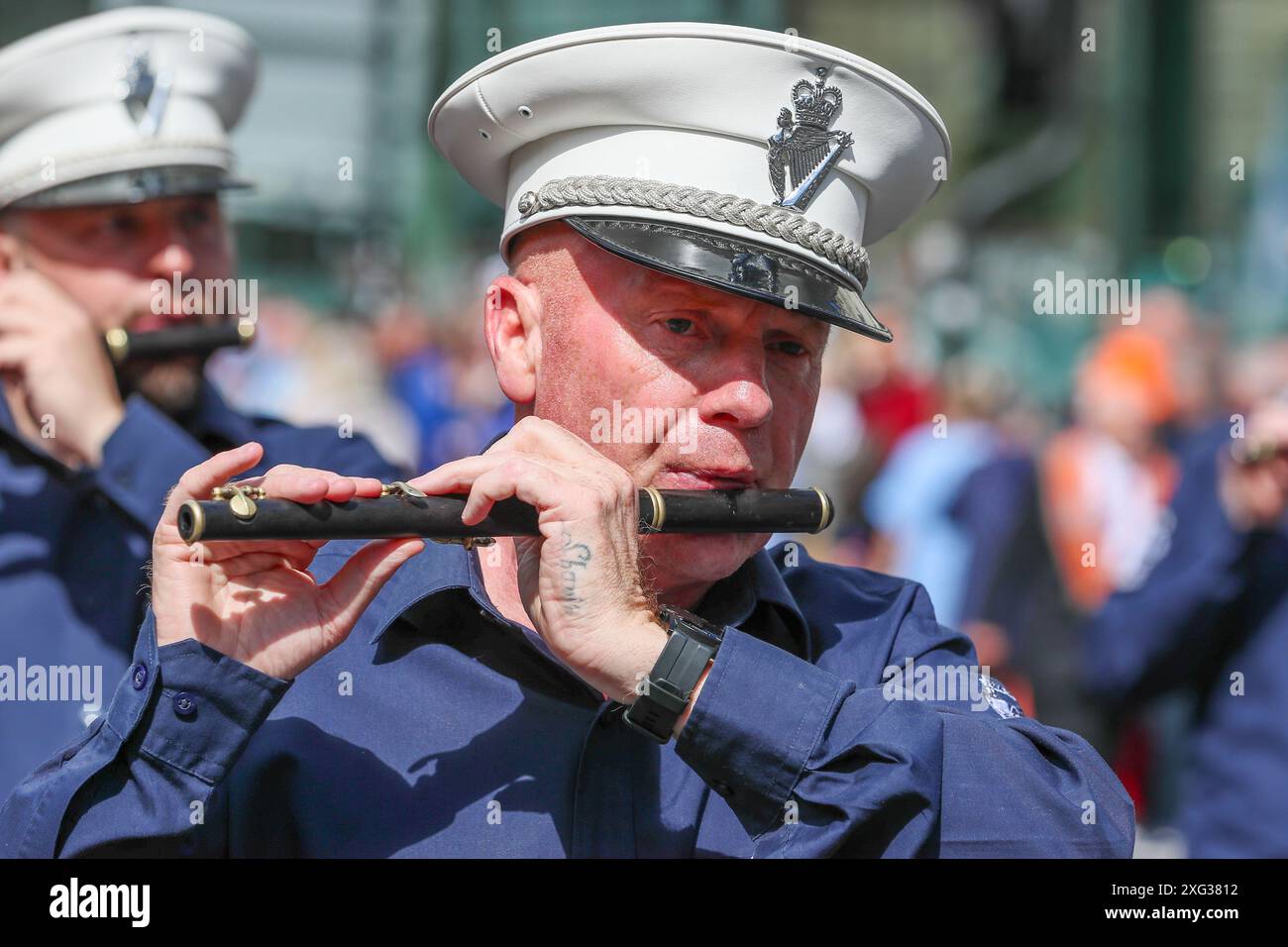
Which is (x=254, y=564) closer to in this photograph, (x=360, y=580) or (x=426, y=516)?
(x=360, y=580)

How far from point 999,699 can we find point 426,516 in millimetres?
1012

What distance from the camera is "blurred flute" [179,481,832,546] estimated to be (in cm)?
217

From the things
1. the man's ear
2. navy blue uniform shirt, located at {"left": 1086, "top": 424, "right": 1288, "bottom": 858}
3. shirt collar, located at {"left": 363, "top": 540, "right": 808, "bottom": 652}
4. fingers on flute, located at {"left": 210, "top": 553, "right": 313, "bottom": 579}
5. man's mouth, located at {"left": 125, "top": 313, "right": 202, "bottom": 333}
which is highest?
man's mouth, located at {"left": 125, "top": 313, "right": 202, "bottom": 333}

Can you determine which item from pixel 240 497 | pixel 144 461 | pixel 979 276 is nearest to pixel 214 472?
pixel 240 497

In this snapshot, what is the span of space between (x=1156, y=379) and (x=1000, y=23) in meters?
11.3

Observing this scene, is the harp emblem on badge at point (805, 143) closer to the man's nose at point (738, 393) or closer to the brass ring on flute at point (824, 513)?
the man's nose at point (738, 393)

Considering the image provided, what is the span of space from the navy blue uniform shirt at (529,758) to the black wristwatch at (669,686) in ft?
0.09

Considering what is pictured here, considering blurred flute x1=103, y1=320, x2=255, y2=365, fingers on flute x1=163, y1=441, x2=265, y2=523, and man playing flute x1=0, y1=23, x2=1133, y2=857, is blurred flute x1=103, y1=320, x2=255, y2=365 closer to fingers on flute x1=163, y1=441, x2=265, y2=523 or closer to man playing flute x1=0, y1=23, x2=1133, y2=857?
man playing flute x1=0, y1=23, x2=1133, y2=857

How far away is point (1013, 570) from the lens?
7734 mm

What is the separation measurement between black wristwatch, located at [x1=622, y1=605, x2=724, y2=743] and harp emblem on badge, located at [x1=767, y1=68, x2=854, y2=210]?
2.49 ft

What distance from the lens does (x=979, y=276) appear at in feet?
47.1

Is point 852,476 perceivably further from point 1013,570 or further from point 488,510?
point 488,510

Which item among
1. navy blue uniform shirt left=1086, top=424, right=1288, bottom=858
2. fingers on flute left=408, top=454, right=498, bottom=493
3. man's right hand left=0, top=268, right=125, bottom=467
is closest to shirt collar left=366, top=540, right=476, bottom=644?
fingers on flute left=408, top=454, right=498, bottom=493

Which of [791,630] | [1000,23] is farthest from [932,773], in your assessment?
[1000,23]
